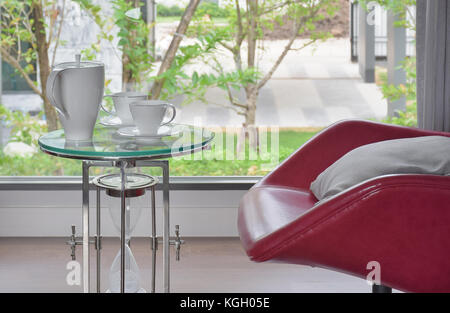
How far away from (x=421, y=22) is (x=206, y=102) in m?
1.04

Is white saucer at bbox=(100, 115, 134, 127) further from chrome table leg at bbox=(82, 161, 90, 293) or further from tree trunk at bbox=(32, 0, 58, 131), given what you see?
tree trunk at bbox=(32, 0, 58, 131)

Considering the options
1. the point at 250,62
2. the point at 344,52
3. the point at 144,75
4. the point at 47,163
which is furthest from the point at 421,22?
the point at 47,163

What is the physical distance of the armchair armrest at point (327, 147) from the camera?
2.60 meters

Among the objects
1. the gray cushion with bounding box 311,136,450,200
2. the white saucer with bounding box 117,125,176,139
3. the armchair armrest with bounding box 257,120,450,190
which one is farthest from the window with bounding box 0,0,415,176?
the white saucer with bounding box 117,125,176,139

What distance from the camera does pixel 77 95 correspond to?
2119 mm

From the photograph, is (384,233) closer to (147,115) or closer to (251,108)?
(147,115)

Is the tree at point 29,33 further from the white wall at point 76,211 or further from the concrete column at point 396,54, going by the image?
the concrete column at point 396,54

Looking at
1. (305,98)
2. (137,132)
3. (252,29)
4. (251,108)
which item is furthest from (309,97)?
(137,132)

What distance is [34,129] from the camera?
346 centimetres

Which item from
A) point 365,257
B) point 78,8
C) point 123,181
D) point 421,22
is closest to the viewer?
point 365,257

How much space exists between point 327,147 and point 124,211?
0.81 metres

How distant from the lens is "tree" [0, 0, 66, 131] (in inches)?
132

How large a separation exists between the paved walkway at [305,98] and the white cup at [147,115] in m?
1.26

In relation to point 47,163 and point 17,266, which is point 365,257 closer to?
point 17,266
